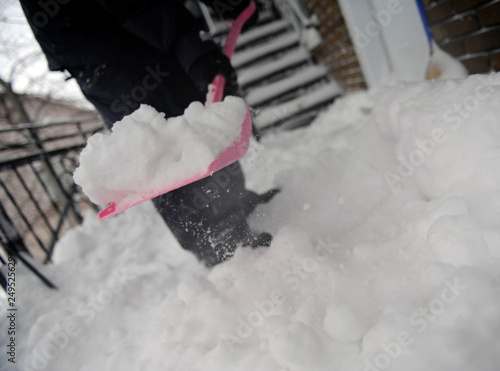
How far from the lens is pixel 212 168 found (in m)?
0.83

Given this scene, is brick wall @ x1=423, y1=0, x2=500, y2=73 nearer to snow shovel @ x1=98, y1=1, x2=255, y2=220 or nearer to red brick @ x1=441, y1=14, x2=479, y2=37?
red brick @ x1=441, y1=14, x2=479, y2=37

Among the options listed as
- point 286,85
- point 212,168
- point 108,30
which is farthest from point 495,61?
point 286,85

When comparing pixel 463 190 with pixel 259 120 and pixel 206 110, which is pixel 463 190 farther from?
pixel 259 120

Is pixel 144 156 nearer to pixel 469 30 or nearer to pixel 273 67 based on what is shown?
pixel 469 30

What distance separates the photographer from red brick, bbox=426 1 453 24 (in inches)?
52.2

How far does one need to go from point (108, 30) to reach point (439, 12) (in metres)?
1.55

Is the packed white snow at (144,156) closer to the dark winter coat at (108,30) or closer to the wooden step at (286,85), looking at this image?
the dark winter coat at (108,30)

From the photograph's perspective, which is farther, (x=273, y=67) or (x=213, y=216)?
(x=273, y=67)

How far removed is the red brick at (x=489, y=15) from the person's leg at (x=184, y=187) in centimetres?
119

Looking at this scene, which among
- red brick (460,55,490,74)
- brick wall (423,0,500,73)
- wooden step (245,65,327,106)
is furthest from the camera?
wooden step (245,65,327,106)

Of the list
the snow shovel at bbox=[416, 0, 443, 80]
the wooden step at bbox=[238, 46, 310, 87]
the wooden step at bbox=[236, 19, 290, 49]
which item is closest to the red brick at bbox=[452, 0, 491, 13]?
the snow shovel at bbox=[416, 0, 443, 80]

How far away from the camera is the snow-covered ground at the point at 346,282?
1.96ft

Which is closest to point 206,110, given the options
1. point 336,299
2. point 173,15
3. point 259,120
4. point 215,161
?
point 215,161

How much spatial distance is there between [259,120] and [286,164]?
4.13 feet
